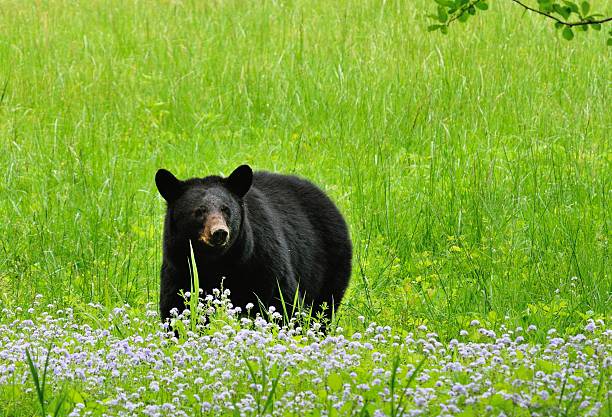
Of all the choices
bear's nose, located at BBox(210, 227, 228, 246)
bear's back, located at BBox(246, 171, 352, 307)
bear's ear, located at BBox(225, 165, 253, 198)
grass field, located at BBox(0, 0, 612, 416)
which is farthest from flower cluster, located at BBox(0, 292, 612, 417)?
bear's back, located at BBox(246, 171, 352, 307)

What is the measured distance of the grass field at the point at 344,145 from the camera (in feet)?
19.6

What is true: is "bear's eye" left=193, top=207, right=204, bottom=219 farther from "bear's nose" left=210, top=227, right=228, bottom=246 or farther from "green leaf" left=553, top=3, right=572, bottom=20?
"green leaf" left=553, top=3, right=572, bottom=20

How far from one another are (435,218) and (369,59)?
3304mm

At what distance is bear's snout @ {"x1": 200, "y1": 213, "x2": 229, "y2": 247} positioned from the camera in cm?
526

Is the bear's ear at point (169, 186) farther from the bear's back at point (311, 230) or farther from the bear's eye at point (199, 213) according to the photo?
the bear's back at point (311, 230)

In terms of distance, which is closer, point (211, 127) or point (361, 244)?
point (361, 244)

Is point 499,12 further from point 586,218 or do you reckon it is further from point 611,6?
point 586,218

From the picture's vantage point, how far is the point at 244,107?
30.9 feet

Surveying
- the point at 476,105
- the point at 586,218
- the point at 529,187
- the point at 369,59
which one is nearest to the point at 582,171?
the point at 529,187

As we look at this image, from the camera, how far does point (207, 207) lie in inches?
215

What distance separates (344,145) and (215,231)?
3.27 metres

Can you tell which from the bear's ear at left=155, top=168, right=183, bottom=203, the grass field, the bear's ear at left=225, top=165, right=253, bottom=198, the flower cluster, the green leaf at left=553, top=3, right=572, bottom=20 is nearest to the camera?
the flower cluster

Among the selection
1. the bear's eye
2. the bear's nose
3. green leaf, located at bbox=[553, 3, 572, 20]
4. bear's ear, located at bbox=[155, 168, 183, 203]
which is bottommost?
the bear's nose

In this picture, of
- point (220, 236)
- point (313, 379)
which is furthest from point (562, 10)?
point (220, 236)
